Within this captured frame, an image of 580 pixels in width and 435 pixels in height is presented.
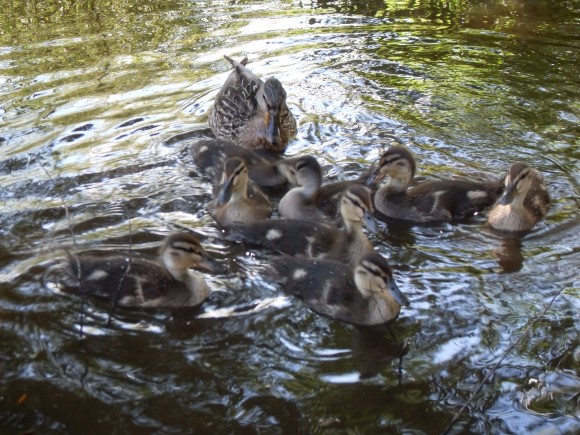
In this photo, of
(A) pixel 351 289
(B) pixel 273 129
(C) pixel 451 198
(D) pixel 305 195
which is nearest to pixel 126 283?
(A) pixel 351 289

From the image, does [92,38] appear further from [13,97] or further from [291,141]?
[291,141]

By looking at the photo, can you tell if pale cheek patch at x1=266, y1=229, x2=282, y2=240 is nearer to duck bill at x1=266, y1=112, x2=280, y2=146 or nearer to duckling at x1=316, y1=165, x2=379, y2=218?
duckling at x1=316, y1=165, x2=379, y2=218

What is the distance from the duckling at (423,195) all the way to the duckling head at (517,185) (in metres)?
0.20

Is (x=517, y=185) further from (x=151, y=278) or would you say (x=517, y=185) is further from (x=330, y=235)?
(x=151, y=278)

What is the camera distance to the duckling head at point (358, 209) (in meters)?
4.42

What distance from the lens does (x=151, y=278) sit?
4016 millimetres

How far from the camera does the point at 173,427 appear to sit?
3.12 meters

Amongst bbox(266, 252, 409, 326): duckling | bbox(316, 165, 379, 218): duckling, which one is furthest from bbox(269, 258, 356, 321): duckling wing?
bbox(316, 165, 379, 218): duckling

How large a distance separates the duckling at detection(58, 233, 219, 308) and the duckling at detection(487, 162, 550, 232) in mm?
1765

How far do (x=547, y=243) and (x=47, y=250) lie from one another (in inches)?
110

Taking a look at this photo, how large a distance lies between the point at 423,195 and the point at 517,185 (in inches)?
21.9

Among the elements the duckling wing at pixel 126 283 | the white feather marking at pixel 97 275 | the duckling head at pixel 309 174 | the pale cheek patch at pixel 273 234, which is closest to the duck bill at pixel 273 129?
the duckling head at pixel 309 174

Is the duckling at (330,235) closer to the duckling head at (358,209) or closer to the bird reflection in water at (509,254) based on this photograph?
the duckling head at (358,209)

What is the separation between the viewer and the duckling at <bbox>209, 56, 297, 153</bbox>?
6039 mm
